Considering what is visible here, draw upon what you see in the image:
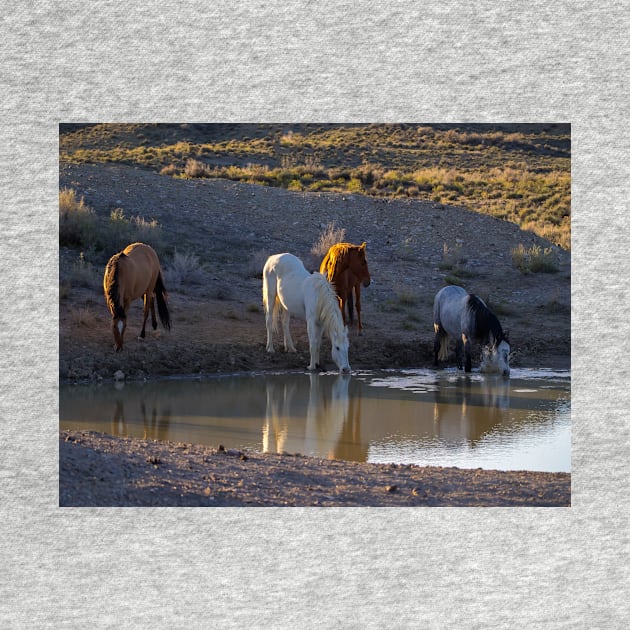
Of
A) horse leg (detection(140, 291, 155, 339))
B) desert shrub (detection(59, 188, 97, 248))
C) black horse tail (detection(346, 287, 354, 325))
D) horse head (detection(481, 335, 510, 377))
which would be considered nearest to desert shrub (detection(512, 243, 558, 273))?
black horse tail (detection(346, 287, 354, 325))

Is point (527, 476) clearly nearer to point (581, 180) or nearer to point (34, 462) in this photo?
point (581, 180)

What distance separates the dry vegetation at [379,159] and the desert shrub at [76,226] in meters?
9.10

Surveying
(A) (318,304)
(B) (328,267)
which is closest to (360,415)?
(A) (318,304)

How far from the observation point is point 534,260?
18.1 meters

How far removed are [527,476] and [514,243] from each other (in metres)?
12.8

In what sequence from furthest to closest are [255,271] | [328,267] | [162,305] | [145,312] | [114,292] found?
[255,271]
[328,267]
[162,305]
[145,312]
[114,292]

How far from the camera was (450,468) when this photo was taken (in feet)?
24.1

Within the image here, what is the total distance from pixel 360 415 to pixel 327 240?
8.37 metres

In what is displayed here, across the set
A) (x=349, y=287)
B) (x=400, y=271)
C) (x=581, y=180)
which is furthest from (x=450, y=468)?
(x=400, y=271)

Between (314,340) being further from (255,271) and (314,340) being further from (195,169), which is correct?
(195,169)

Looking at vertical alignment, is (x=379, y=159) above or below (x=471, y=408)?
above

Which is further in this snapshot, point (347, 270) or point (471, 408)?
point (347, 270)

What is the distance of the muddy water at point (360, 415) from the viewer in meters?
8.48

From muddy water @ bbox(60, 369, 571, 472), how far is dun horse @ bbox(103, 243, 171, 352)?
861mm
